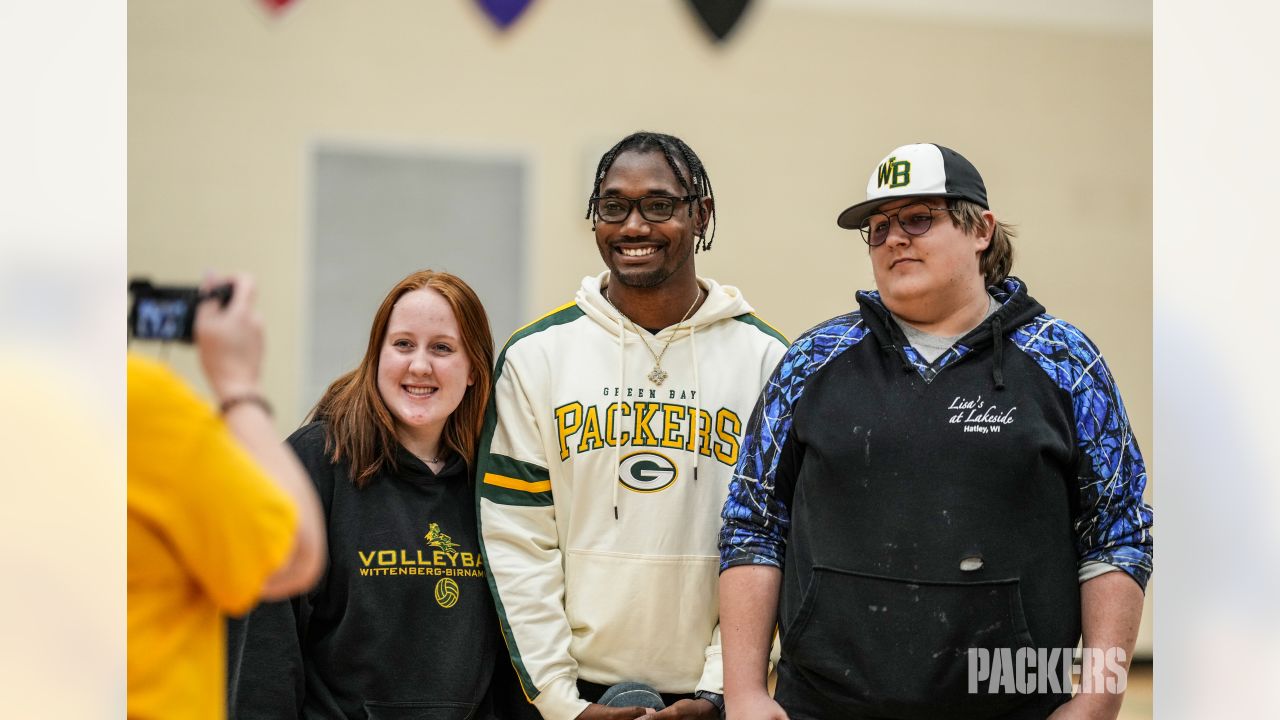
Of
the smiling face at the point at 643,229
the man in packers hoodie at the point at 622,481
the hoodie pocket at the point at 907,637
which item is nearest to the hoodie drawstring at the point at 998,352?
the hoodie pocket at the point at 907,637

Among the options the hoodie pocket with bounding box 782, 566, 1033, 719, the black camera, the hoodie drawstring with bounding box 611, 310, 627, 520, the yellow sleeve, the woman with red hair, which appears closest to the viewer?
the yellow sleeve

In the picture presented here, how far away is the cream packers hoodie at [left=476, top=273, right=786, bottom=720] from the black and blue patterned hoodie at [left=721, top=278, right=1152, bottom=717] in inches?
11.5

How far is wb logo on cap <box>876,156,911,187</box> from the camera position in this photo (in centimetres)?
172

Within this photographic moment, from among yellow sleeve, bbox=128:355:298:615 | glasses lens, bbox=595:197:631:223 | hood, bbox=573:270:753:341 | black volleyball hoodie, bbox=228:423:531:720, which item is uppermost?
glasses lens, bbox=595:197:631:223

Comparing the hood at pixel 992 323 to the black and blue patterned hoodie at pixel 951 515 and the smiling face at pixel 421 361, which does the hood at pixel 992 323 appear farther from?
the smiling face at pixel 421 361

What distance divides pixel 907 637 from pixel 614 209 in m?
0.88

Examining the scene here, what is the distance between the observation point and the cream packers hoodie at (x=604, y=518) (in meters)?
1.95

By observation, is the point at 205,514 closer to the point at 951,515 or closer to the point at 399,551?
the point at 399,551

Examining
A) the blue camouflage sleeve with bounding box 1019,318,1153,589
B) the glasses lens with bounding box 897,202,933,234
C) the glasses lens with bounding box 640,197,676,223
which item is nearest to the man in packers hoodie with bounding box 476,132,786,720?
the glasses lens with bounding box 640,197,676,223

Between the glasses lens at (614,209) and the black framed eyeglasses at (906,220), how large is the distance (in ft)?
1.52

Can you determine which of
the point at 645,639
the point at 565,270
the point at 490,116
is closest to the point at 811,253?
the point at 565,270

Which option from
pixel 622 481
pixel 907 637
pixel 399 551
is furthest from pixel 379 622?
pixel 907 637

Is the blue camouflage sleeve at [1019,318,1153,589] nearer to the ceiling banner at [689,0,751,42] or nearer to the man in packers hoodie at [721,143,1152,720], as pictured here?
the man in packers hoodie at [721,143,1152,720]

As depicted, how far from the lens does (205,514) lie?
104 centimetres
